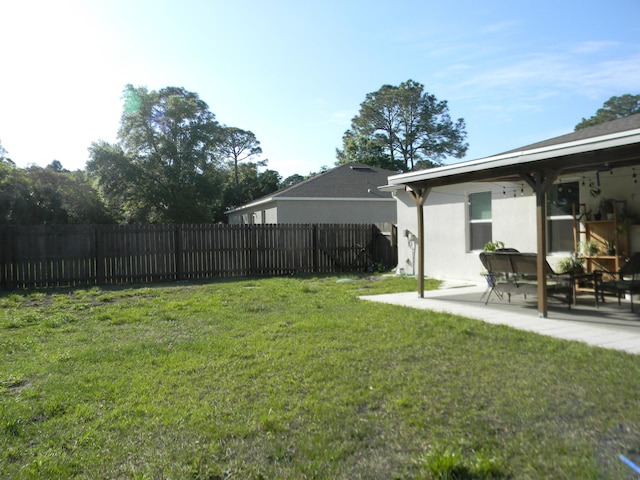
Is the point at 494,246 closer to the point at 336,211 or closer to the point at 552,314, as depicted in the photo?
the point at 552,314

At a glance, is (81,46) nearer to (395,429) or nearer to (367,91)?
(395,429)

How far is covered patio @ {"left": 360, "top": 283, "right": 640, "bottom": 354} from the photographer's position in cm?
566

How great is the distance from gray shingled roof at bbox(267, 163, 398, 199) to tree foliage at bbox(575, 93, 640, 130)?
25.5 meters

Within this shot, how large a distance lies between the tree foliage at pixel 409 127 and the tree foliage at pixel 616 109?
10904 millimetres

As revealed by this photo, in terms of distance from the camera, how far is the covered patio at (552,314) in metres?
5.66

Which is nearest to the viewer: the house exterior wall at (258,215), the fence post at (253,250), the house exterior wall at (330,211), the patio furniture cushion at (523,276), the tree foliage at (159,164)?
the patio furniture cushion at (523,276)

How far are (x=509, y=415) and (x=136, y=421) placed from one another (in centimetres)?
269

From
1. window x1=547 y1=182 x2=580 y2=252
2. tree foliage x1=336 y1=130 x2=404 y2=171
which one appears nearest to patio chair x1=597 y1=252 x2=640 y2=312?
window x1=547 y1=182 x2=580 y2=252

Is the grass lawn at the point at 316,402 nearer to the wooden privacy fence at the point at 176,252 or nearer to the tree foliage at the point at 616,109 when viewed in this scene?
the wooden privacy fence at the point at 176,252

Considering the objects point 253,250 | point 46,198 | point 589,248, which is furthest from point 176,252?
point 46,198

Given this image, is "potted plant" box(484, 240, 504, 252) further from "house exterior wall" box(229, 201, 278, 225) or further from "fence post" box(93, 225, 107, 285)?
"house exterior wall" box(229, 201, 278, 225)

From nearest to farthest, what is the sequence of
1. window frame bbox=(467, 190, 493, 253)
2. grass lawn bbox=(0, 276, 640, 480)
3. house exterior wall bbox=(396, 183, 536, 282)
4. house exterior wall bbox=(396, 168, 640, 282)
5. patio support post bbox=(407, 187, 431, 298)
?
1. grass lawn bbox=(0, 276, 640, 480)
2. house exterior wall bbox=(396, 168, 640, 282)
3. patio support post bbox=(407, 187, 431, 298)
4. house exterior wall bbox=(396, 183, 536, 282)
5. window frame bbox=(467, 190, 493, 253)

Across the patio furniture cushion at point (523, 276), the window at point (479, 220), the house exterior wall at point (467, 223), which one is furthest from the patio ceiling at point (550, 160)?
the window at point (479, 220)

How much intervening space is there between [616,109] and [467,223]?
3788 centimetres
